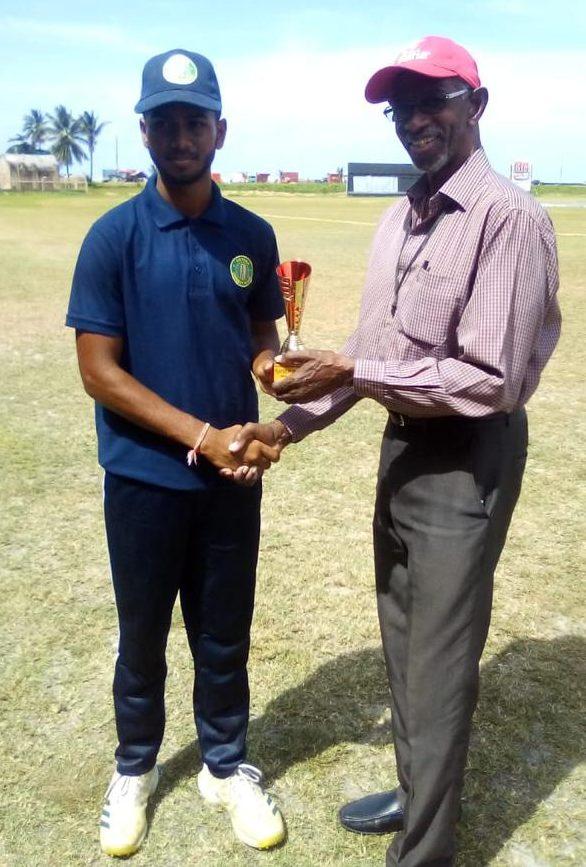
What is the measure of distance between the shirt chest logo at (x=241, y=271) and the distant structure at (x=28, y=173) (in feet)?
258

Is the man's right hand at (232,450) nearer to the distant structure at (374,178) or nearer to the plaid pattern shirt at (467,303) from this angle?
the plaid pattern shirt at (467,303)

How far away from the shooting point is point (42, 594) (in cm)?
444

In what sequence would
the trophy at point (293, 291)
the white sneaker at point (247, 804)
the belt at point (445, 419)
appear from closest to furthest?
the belt at point (445, 419)
the trophy at point (293, 291)
the white sneaker at point (247, 804)

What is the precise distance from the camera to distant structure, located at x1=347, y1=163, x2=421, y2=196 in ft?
194

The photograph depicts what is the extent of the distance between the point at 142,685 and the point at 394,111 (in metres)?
1.99

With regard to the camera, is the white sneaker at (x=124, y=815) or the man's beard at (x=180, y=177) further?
the white sneaker at (x=124, y=815)

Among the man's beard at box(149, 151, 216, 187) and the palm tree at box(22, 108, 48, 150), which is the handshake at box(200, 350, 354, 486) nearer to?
the man's beard at box(149, 151, 216, 187)

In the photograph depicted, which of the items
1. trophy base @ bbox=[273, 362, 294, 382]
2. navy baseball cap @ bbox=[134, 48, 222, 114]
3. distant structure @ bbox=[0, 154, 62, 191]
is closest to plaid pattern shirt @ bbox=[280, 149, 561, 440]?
trophy base @ bbox=[273, 362, 294, 382]

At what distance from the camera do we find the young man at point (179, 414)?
2.44 metres

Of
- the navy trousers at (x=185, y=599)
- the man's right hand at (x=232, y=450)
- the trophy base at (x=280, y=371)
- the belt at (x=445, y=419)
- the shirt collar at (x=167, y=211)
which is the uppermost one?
the shirt collar at (x=167, y=211)

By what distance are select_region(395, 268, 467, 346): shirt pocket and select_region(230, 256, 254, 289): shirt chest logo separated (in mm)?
523

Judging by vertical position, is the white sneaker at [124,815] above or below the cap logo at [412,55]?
below

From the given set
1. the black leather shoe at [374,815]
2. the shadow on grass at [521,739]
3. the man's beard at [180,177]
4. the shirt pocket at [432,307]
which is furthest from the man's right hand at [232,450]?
the shadow on grass at [521,739]

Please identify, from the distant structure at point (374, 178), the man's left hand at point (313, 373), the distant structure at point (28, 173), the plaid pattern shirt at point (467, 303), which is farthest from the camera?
the distant structure at point (28, 173)
